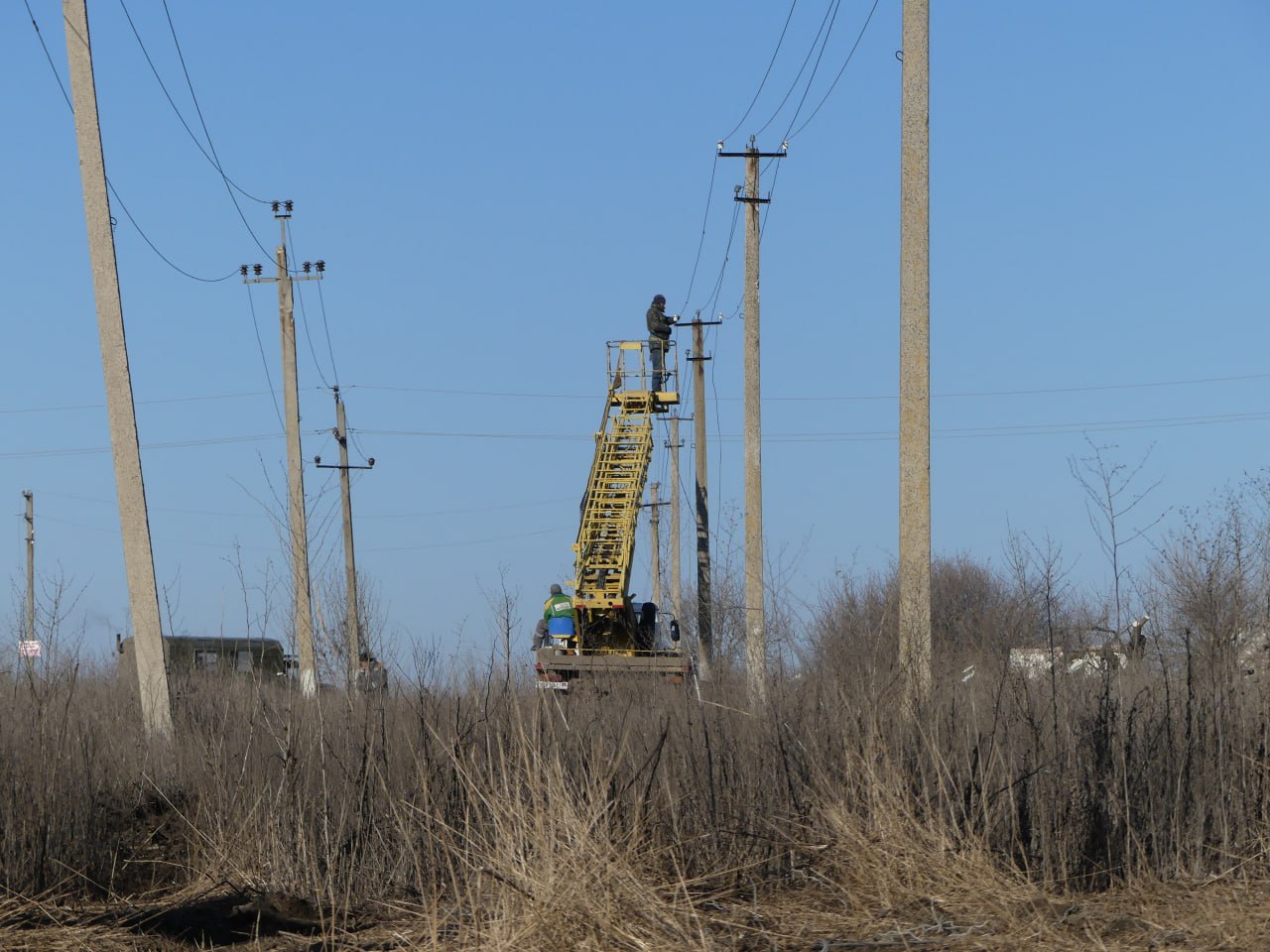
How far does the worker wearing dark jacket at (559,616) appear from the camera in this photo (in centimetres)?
2259

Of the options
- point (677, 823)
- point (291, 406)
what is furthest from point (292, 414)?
point (677, 823)

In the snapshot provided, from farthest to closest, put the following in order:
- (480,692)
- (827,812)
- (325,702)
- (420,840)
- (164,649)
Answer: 1. (164,649)
2. (325,702)
3. (480,692)
4. (420,840)
5. (827,812)

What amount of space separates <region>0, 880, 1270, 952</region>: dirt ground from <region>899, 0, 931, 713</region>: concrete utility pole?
3.54 metres

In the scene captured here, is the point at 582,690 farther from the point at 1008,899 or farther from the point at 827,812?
the point at 1008,899

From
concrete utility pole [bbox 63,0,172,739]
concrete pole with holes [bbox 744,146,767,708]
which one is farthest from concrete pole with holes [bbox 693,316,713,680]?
concrete utility pole [bbox 63,0,172,739]

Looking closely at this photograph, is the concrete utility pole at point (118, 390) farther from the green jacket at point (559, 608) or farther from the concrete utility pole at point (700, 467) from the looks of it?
the concrete utility pole at point (700, 467)

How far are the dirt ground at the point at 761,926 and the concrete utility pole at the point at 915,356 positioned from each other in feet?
11.6

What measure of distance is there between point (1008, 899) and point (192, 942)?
3.92 meters

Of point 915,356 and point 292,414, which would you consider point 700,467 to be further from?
point 915,356

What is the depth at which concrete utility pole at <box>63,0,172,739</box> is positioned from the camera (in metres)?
12.0

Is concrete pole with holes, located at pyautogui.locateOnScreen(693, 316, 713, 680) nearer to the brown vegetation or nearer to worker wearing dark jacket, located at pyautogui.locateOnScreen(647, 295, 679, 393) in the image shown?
A: worker wearing dark jacket, located at pyautogui.locateOnScreen(647, 295, 679, 393)

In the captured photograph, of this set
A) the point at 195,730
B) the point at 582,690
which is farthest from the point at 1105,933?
the point at 195,730

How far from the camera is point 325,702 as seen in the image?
37.0 ft

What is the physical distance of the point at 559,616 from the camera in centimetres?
2266
